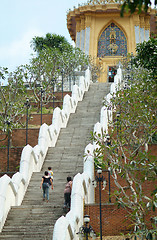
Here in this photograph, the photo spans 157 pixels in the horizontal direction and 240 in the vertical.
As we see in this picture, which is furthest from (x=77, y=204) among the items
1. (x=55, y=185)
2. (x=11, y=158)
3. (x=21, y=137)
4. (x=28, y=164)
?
(x=21, y=137)

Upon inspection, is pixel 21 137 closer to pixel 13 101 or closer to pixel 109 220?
pixel 13 101

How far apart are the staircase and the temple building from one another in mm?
16545

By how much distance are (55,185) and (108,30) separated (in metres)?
28.9

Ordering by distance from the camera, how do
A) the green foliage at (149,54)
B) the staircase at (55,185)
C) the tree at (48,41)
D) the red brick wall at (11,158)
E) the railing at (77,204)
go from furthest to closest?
1. the tree at (48,41)
2. the red brick wall at (11,158)
3. the green foliage at (149,54)
4. the staircase at (55,185)
5. the railing at (77,204)

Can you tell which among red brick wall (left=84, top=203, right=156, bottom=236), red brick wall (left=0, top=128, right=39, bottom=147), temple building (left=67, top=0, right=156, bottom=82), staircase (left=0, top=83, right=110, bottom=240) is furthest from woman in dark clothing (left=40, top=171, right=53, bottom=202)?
temple building (left=67, top=0, right=156, bottom=82)

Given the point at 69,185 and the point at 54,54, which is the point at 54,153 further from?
the point at 54,54

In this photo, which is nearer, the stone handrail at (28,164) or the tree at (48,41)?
the stone handrail at (28,164)

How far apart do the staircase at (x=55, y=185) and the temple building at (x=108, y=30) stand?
16.5 m

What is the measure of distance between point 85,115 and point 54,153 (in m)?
5.60

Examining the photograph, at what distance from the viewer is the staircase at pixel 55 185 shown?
46.5 feet

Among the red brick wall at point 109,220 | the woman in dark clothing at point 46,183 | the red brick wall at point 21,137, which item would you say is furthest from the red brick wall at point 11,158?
the red brick wall at point 109,220

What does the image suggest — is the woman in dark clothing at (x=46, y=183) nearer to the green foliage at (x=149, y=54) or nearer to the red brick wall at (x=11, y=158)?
the green foliage at (x=149, y=54)

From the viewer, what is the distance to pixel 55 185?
1706cm

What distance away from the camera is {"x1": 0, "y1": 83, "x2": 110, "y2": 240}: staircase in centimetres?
1419
